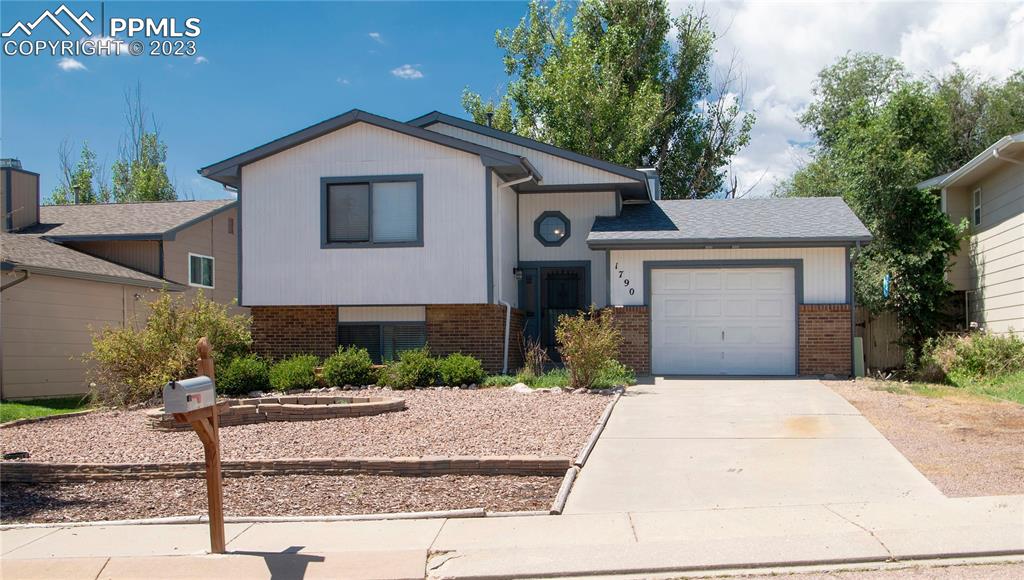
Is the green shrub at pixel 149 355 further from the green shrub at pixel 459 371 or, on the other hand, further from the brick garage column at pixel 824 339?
the brick garage column at pixel 824 339

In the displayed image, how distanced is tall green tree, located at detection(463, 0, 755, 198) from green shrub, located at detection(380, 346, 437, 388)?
17.4 meters

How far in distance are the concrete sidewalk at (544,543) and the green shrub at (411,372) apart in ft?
27.7

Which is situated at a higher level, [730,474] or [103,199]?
[103,199]

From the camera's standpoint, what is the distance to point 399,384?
1634 centimetres

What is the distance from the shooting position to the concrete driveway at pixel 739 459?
8.35 metres

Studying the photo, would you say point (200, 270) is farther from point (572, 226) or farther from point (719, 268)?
point (719, 268)

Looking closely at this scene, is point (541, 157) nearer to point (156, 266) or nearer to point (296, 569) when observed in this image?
point (156, 266)

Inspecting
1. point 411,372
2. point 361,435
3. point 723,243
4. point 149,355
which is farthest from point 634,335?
point 149,355

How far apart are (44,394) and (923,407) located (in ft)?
55.6

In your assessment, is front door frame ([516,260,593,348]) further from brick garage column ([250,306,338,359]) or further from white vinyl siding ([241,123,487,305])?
brick garage column ([250,306,338,359])

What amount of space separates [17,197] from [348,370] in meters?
13.2

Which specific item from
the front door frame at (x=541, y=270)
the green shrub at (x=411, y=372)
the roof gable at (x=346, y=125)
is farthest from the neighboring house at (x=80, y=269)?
the front door frame at (x=541, y=270)

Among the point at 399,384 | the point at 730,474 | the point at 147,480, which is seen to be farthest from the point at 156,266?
the point at 730,474

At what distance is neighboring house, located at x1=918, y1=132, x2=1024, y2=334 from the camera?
62.3ft
